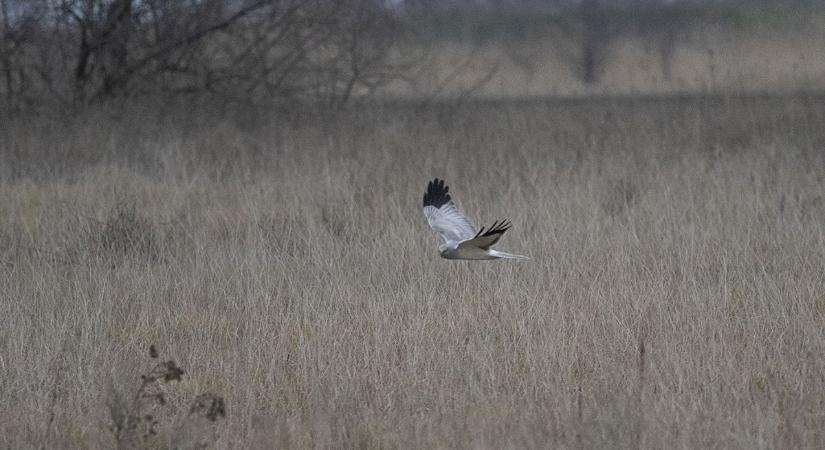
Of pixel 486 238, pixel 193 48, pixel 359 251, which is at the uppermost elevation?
pixel 193 48

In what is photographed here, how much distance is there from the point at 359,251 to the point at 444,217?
2.52ft

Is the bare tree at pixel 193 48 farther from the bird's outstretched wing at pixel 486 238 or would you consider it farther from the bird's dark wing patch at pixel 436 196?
the bird's outstretched wing at pixel 486 238

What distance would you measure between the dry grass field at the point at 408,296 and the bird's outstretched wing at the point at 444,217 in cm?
29

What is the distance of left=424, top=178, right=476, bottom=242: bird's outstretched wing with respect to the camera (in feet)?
19.8

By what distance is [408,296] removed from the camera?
5.76 metres

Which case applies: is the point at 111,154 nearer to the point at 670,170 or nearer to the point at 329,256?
the point at 329,256

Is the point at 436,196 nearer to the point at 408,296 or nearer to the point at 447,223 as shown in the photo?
the point at 447,223

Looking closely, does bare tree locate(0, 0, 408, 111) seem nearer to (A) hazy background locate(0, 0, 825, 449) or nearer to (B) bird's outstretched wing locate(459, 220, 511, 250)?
(A) hazy background locate(0, 0, 825, 449)

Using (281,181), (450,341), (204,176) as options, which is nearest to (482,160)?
(281,181)

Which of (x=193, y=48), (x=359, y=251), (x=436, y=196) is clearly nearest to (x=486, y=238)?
(x=436, y=196)

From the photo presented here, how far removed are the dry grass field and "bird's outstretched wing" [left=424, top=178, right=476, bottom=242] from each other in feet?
0.95

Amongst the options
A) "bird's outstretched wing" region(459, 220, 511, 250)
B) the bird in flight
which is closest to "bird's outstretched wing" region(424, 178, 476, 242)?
the bird in flight

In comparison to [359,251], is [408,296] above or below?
below

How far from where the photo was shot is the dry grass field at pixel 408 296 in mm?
4184
